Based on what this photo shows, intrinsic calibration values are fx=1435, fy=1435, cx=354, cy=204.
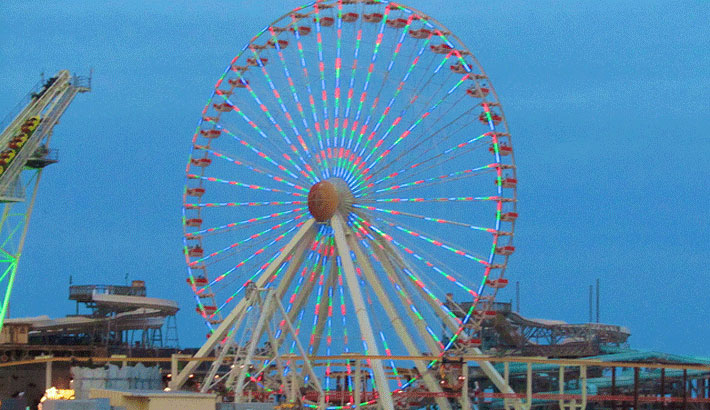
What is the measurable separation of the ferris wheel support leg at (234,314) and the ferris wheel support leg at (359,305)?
6.10ft

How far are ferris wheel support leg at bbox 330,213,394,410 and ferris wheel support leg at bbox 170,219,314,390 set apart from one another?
186cm

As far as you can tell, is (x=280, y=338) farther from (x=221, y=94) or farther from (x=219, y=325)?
(x=221, y=94)

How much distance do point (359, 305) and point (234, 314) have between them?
7545 mm

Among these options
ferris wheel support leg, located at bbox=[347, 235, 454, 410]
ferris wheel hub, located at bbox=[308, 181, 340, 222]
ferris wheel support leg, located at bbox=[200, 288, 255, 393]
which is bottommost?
ferris wheel support leg, located at bbox=[200, 288, 255, 393]

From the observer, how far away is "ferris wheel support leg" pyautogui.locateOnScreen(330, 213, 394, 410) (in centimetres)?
6294

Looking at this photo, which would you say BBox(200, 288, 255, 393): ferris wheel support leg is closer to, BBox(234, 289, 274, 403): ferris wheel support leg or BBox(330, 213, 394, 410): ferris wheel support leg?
BBox(234, 289, 274, 403): ferris wheel support leg

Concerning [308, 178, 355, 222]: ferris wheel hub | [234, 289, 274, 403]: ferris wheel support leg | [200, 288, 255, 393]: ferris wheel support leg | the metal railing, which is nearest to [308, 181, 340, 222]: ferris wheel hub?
[308, 178, 355, 222]: ferris wheel hub

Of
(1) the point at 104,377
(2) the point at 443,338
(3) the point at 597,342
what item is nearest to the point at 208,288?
(1) the point at 104,377

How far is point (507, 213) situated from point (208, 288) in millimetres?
15697

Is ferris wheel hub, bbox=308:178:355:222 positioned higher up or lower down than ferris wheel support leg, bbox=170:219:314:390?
higher up

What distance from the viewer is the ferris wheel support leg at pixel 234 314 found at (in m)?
66.5

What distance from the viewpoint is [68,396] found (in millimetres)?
64938

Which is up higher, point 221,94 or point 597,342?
point 221,94

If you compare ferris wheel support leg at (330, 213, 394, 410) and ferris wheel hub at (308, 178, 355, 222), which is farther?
ferris wheel hub at (308, 178, 355, 222)
